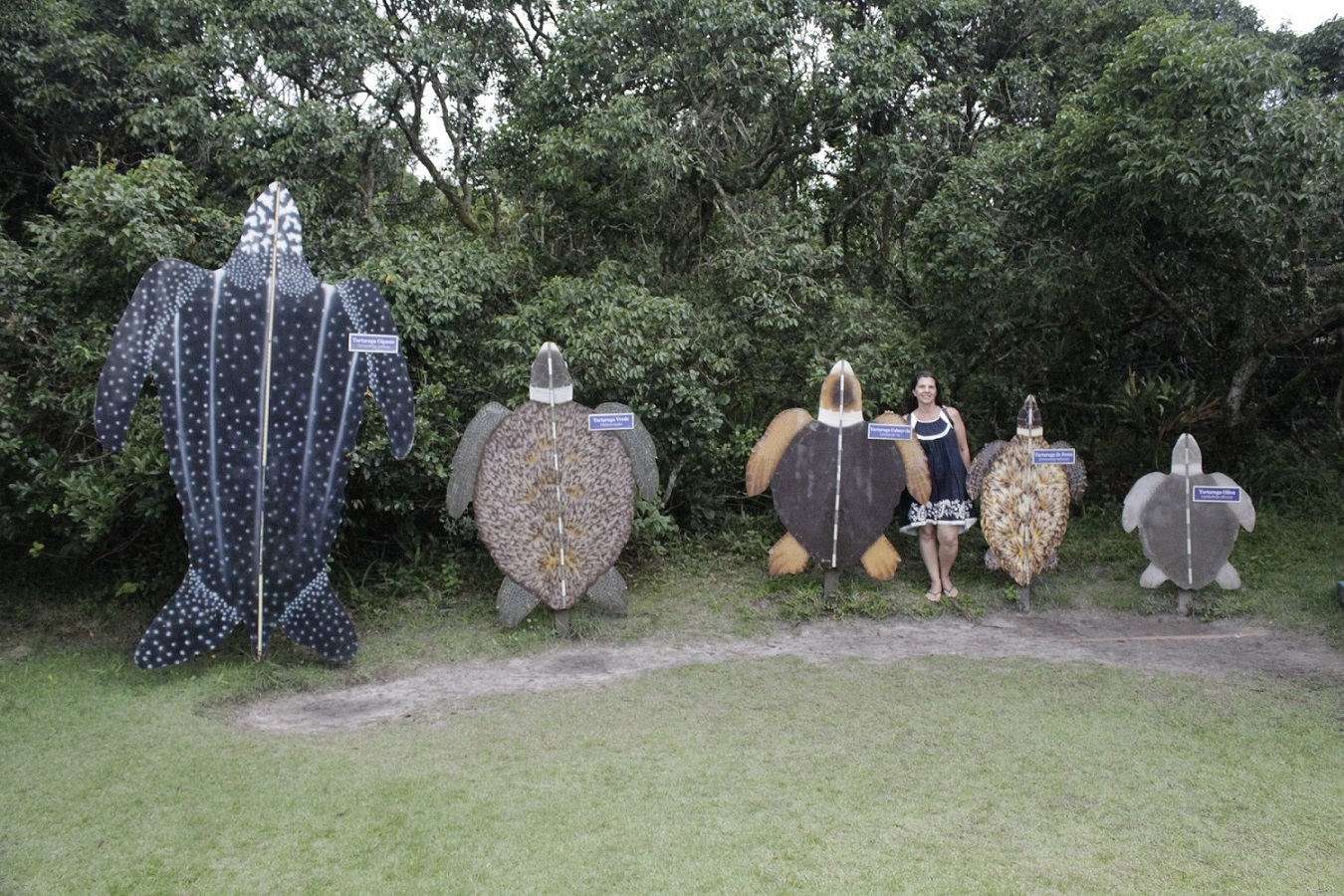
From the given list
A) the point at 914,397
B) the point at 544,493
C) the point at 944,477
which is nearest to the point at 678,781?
the point at 544,493

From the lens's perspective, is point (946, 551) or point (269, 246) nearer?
point (269, 246)

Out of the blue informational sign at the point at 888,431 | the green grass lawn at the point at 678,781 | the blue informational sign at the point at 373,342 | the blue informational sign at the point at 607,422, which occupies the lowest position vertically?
the green grass lawn at the point at 678,781

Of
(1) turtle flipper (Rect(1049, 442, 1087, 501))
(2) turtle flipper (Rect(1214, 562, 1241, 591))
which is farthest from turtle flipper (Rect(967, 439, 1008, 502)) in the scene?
(2) turtle flipper (Rect(1214, 562, 1241, 591))

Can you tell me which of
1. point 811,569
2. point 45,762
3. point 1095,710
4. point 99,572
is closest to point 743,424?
point 811,569

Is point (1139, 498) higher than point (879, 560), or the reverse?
point (1139, 498)

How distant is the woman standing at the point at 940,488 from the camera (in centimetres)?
619

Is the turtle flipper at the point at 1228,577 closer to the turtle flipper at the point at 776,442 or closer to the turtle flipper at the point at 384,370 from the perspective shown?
the turtle flipper at the point at 776,442

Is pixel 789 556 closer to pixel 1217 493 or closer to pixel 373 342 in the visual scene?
pixel 1217 493

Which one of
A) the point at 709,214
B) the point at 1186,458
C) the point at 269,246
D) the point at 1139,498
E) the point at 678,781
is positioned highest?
the point at 709,214

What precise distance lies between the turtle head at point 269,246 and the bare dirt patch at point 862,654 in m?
Answer: 1.88

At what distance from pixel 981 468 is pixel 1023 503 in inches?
12.0

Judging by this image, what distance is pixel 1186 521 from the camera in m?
5.91

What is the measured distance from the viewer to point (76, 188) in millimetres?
5457

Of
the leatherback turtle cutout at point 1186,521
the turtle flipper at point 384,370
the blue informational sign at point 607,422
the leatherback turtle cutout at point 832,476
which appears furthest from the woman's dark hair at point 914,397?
the turtle flipper at point 384,370
